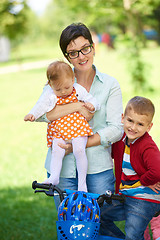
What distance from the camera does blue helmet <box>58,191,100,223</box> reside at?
84.0 inches

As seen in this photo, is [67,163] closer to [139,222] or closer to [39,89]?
[139,222]

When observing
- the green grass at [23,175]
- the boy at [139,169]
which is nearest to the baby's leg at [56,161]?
the boy at [139,169]

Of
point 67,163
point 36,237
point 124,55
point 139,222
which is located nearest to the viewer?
point 139,222

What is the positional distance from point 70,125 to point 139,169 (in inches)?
24.0

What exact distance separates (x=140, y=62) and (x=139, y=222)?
985 centimetres

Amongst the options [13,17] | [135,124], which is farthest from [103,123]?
[13,17]

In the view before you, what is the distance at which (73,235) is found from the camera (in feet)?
6.89

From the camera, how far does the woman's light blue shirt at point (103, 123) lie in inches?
107

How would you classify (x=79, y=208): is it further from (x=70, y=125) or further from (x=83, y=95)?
(x=83, y=95)

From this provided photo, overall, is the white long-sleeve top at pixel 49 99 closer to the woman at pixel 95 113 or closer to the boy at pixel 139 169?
the woman at pixel 95 113

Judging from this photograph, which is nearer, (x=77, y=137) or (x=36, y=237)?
(x=77, y=137)

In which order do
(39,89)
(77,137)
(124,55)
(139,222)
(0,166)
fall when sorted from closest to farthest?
(139,222) < (77,137) < (0,166) < (124,55) < (39,89)

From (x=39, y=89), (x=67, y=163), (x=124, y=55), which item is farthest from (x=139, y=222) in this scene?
(x=39, y=89)

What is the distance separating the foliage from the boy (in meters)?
21.1
